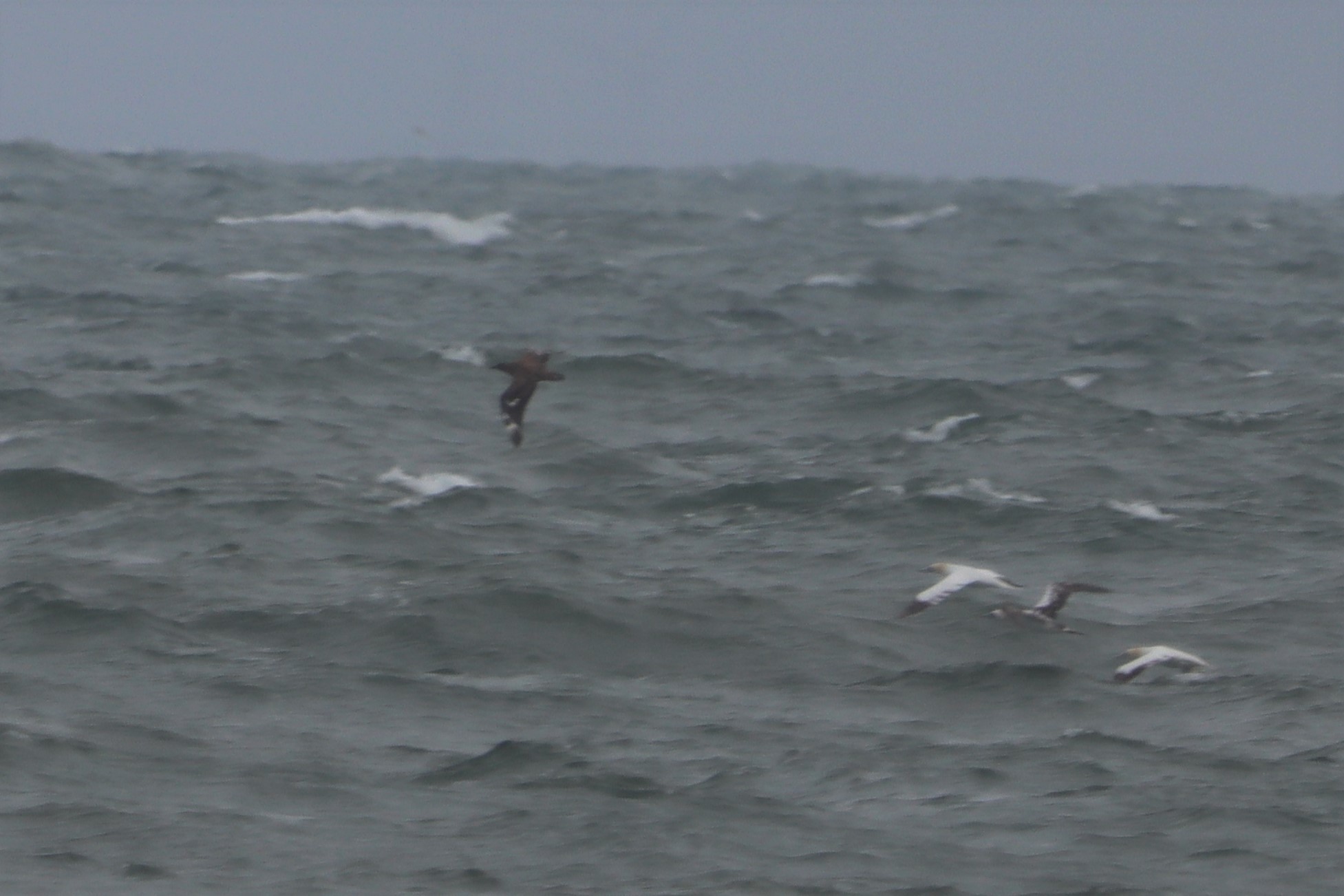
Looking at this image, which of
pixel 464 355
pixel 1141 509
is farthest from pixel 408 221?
pixel 1141 509

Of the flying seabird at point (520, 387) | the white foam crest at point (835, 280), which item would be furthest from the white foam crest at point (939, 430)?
the white foam crest at point (835, 280)

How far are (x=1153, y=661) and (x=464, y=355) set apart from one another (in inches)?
738

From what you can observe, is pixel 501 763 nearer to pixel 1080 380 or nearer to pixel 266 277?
pixel 1080 380

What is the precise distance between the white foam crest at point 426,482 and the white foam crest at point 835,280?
22.7 m

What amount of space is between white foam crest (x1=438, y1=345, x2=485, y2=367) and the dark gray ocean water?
0.10 metres

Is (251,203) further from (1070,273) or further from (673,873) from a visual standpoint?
(673,873)

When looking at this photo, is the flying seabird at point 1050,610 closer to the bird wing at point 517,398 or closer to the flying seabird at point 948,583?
the flying seabird at point 948,583

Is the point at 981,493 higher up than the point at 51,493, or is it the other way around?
the point at 981,493

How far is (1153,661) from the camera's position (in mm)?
20484

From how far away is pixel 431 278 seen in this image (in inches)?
1950

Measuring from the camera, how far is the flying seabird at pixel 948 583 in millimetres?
21922

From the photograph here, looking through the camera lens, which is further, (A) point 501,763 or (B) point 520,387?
(B) point 520,387

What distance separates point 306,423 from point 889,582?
1011 cm

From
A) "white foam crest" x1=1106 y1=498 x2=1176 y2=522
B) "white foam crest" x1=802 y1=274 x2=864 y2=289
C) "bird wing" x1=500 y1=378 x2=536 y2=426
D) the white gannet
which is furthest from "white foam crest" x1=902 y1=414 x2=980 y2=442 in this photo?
"white foam crest" x1=802 y1=274 x2=864 y2=289
